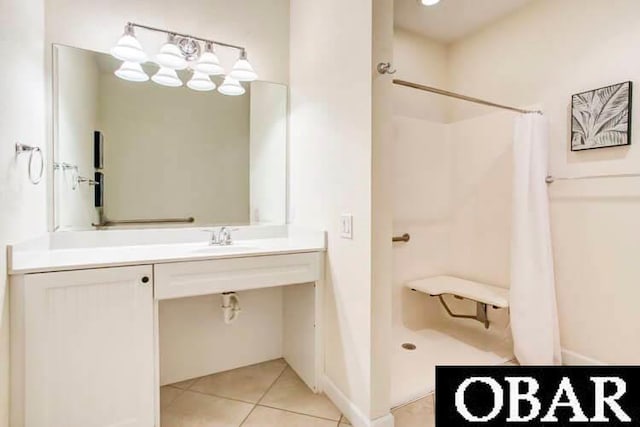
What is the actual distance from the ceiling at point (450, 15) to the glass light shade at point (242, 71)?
44.2 inches

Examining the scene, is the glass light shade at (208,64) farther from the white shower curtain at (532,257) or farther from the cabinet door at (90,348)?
the white shower curtain at (532,257)

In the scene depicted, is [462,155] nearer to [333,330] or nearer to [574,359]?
[574,359]

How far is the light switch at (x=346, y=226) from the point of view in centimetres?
159

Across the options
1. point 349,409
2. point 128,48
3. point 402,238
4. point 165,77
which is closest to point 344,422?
point 349,409

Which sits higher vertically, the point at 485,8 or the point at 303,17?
the point at 485,8

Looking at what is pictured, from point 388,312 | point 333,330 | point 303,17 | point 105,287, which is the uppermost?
point 303,17

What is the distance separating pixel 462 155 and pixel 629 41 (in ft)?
3.75

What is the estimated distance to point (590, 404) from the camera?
4.23 feet

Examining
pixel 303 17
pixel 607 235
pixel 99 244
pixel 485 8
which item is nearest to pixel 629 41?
pixel 485 8

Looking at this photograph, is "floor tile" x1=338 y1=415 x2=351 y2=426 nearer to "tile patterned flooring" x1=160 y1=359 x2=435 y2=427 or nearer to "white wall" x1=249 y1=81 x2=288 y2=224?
"tile patterned flooring" x1=160 y1=359 x2=435 y2=427

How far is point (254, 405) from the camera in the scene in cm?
172

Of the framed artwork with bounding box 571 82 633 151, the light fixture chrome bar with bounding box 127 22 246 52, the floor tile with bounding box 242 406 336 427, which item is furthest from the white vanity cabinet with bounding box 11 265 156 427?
the framed artwork with bounding box 571 82 633 151

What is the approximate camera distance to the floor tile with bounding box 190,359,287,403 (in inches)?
71.7

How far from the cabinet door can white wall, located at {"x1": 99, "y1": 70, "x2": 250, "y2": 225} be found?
2.06 ft
